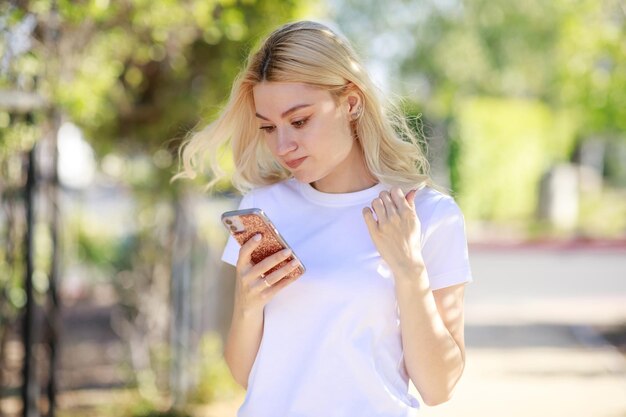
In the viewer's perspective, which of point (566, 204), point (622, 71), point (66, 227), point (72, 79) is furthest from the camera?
point (566, 204)

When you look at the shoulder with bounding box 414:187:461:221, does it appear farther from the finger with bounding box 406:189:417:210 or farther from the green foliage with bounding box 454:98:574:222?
the green foliage with bounding box 454:98:574:222

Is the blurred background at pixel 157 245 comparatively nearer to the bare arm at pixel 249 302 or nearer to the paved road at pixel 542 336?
the paved road at pixel 542 336

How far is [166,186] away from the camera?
7.22 m

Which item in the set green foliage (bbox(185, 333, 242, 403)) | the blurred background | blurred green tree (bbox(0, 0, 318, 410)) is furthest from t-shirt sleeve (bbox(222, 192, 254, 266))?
green foliage (bbox(185, 333, 242, 403))

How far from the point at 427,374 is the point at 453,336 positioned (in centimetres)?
13

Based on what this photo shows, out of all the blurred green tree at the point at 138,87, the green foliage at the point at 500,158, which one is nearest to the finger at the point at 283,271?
the blurred green tree at the point at 138,87

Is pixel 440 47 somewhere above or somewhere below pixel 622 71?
below

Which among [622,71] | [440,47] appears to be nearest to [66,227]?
[622,71]

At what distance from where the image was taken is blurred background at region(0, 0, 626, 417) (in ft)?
17.2

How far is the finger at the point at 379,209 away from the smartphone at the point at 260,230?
8.1 inches

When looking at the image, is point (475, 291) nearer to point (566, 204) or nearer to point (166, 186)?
point (166, 186)

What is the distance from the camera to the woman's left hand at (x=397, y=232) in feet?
6.93

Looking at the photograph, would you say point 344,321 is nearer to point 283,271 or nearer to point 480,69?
point 283,271

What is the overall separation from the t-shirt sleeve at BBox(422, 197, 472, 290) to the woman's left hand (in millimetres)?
73
